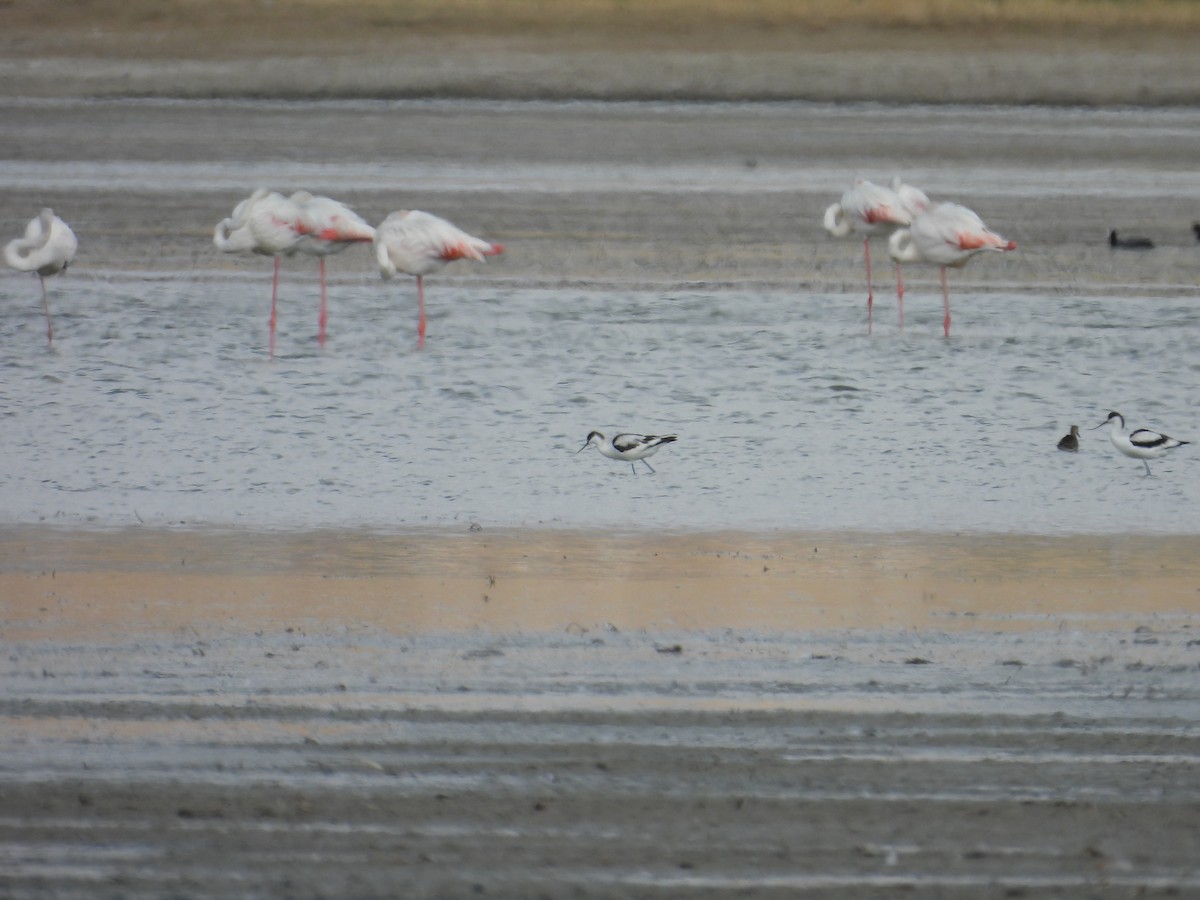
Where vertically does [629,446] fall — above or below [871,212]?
below

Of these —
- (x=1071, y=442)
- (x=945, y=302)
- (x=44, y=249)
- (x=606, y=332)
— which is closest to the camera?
(x=1071, y=442)

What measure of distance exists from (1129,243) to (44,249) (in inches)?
249

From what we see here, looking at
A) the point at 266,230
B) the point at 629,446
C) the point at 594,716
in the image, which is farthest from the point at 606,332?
the point at 594,716

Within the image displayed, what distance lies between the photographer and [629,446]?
7.45 metres

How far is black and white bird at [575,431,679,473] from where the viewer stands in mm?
7457

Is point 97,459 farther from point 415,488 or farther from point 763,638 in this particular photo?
point 763,638

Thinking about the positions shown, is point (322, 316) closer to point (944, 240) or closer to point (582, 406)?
point (582, 406)

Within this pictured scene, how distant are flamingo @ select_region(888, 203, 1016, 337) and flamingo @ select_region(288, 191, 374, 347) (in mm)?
2804

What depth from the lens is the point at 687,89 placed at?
17.6 m

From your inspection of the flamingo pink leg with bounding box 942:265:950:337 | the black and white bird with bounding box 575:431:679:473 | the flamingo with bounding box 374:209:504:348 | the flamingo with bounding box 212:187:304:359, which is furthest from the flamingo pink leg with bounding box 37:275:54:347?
the flamingo pink leg with bounding box 942:265:950:337

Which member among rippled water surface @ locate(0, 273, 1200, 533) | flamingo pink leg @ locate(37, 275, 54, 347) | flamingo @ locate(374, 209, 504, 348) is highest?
flamingo @ locate(374, 209, 504, 348)

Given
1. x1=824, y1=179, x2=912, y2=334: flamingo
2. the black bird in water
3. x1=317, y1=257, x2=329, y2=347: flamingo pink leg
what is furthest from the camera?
the black bird in water

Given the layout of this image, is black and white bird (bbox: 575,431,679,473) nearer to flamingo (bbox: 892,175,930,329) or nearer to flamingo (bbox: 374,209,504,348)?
flamingo (bbox: 374,209,504,348)

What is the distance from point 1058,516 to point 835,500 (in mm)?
714
